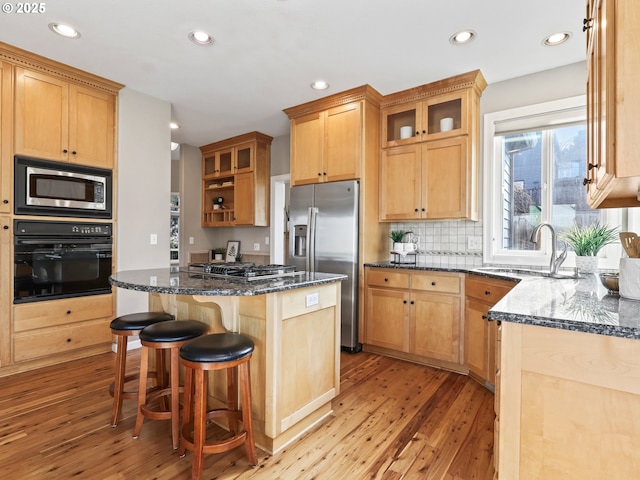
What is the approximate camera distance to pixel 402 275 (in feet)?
10.7

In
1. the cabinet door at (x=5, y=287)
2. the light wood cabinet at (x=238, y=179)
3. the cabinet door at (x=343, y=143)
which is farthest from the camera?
the light wood cabinet at (x=238, y=179)

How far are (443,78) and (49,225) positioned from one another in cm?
379

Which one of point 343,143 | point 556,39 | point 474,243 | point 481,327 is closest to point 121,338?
point 481,327

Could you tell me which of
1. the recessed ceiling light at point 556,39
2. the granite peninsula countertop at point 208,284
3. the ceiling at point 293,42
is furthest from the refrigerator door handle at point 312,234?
the recessed ceiling light at point 556,39

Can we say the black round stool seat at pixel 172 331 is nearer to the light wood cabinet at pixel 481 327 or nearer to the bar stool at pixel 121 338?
the bar stool at pixel 121 338

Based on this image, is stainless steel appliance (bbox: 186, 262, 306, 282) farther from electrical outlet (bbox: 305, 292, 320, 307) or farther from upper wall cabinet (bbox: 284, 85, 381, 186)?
upper wall cabinet (bbox: 284, 85, 381, 186)

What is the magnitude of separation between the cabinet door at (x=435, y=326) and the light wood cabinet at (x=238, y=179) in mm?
2831

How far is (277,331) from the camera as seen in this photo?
1.78 meters

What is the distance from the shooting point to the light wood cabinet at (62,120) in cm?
285

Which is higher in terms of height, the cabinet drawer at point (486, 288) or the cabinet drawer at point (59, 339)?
the cabinet drawer at point (486, 288)

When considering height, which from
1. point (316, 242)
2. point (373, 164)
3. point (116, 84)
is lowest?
point (316, 242)

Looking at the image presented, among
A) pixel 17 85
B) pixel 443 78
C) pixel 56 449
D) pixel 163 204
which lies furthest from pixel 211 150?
pixel 56 449

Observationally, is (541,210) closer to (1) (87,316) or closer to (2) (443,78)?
(2) (443,78)

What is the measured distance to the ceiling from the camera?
227 cm
